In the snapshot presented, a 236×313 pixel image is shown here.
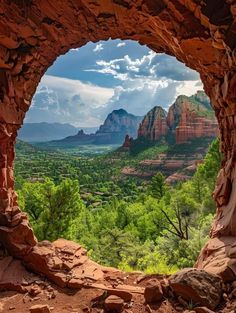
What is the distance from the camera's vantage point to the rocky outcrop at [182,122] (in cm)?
10744

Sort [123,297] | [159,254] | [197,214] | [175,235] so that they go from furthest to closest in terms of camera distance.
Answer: [197,214] < [175,235] < [159,254] < [123,297]

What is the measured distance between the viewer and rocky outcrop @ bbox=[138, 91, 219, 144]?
107 metres

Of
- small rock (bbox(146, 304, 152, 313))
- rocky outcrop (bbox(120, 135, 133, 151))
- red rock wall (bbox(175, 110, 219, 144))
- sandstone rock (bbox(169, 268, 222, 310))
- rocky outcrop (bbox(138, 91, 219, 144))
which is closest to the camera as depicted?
sandstone rock (bbox(169, 268, 222, 310))

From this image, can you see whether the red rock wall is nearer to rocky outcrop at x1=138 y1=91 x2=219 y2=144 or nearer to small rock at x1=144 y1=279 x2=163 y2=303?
rocky outcrop at x1=138 y1=91 x2=219 y2=144

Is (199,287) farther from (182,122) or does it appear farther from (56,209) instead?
(182,122)

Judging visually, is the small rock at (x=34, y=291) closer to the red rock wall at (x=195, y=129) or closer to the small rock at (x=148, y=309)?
the small rock at (x=148, y=309)

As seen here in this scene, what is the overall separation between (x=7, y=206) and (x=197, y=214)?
13.8m

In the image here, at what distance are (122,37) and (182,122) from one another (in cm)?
9796

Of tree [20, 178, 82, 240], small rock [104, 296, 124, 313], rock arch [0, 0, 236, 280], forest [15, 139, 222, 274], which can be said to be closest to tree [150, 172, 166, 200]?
forest [15, 139, 222, 274]

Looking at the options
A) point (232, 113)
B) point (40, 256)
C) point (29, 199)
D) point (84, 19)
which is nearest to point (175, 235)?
point (29, 199)

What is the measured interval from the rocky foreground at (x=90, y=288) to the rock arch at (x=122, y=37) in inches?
23.2

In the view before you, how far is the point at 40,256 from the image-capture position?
10797 mm

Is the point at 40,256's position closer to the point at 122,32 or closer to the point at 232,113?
the point at 232,113

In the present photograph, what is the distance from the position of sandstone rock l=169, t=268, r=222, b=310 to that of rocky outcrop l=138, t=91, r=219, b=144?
331ft
